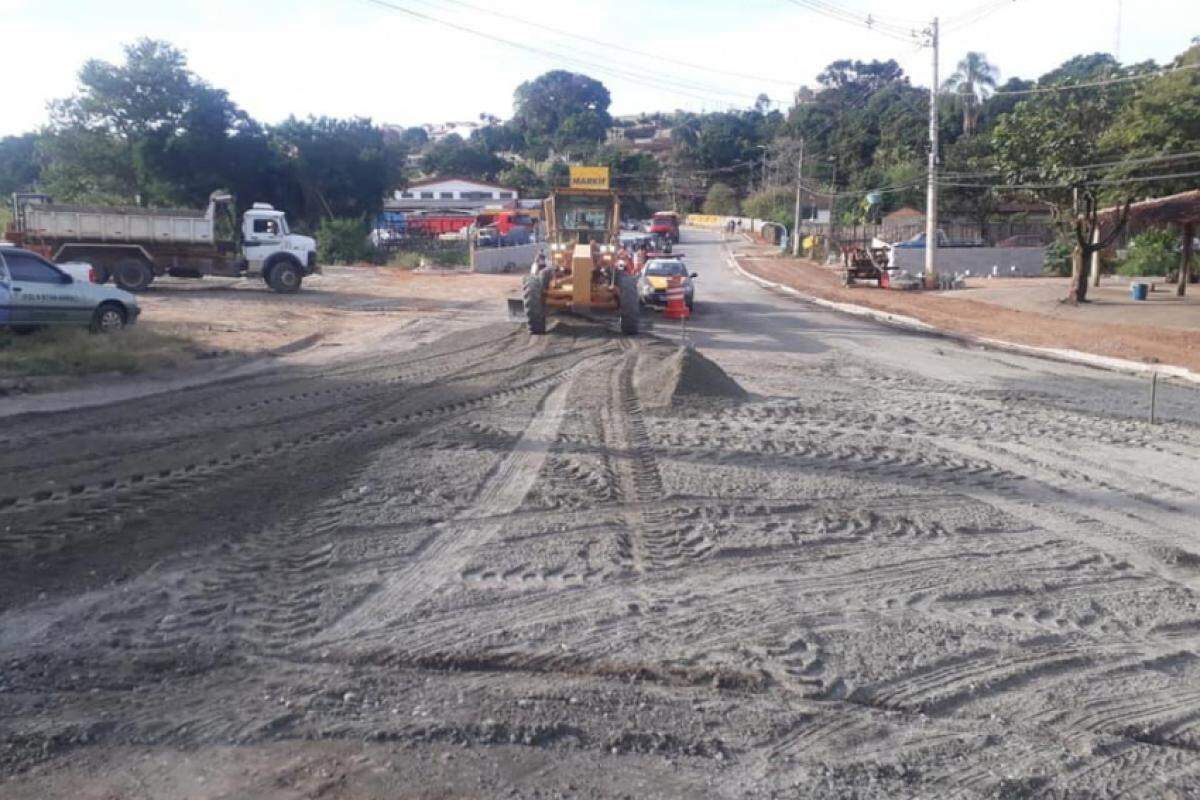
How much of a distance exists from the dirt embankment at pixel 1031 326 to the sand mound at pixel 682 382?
29.0ft

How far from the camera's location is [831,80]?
124 meters

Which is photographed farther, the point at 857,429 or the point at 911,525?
the point at 857,429

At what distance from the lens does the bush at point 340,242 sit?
173 feet

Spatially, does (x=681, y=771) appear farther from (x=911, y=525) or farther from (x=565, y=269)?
(x=565, y=269)

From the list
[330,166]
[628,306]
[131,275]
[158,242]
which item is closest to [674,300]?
[628,306]

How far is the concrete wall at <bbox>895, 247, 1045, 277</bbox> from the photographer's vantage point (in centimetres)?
5253

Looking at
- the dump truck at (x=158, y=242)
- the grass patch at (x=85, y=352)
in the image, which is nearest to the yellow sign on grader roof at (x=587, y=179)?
the grass patch at (x=85, y=352)

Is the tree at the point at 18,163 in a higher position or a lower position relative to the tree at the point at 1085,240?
higher

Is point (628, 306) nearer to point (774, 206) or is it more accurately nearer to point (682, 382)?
point (682, 382)

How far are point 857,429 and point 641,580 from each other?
18.5 ft

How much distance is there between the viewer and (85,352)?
15.1m

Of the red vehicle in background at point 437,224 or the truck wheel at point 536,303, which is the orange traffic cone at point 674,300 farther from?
the red vehicle in background at point 437,224

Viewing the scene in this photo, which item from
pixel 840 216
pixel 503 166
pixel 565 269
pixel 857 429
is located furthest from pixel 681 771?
pixel 503 166

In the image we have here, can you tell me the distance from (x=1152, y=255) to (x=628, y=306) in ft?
113
